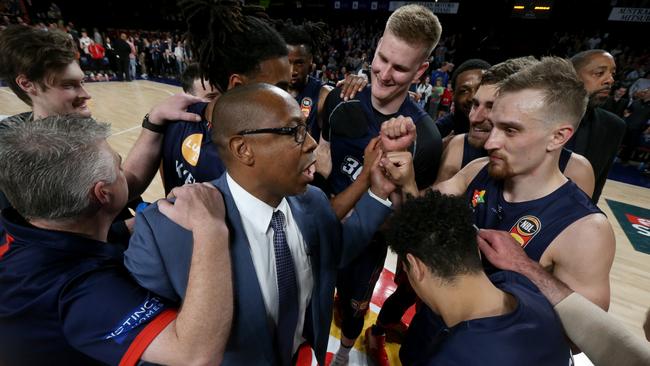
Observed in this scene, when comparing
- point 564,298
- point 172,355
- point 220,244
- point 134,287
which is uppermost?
point 220,244

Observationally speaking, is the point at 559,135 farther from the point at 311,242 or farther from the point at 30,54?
the point at 30,54

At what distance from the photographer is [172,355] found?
1044mm

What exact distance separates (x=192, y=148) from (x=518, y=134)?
1.77 metres

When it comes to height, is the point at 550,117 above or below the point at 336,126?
above

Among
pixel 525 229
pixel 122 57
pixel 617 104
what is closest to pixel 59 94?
pixel 525 229

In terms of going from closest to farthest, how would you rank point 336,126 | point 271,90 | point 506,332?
point 506,332 < point 271,90 < point 336,126

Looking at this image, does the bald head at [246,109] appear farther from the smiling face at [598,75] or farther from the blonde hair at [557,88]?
the smiling face at [598,75]

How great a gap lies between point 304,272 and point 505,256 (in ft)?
3.04

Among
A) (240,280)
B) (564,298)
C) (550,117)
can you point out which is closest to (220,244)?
(240,280)

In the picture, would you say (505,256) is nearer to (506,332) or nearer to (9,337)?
(506,332)

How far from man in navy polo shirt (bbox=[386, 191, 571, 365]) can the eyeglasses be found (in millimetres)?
562

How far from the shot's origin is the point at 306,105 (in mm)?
3508

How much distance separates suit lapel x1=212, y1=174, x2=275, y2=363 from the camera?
1271 mm

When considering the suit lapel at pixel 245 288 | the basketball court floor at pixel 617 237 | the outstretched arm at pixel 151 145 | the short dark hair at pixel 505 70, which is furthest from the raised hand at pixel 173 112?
the short dark hair at pixel 505 70
